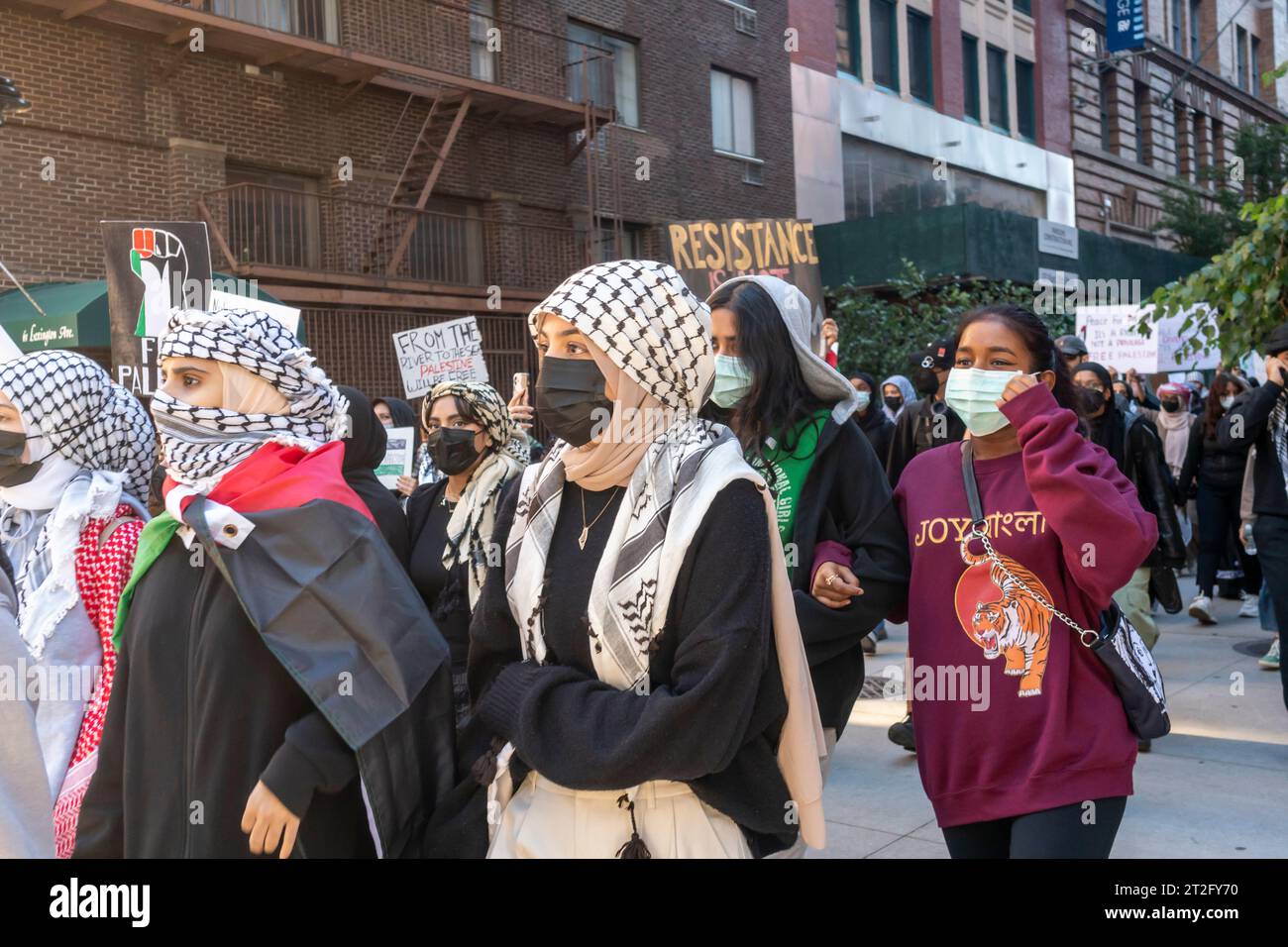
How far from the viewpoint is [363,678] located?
2.70 meters

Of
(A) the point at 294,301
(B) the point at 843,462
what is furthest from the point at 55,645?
(A) the point at 294,301

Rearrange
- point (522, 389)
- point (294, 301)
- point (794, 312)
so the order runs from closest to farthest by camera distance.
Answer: point (794, 312), point (522, 389), point (294, 301)

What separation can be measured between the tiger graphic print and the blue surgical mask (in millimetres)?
906

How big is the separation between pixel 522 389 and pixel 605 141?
1511 centimetres

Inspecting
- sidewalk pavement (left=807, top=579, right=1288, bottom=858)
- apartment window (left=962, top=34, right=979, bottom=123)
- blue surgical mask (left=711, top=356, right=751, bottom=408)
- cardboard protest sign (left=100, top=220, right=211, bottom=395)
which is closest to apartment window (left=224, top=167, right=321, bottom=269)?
cardboard protest sign (left=100, top=220, right=211, bottom=395)

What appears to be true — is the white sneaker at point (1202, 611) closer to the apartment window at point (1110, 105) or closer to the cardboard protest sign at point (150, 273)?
the cardboard protest sign at point (150, 273)

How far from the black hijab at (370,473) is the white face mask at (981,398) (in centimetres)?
259

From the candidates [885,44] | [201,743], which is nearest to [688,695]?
[201,743]

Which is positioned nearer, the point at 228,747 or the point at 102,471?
the point at 228,747

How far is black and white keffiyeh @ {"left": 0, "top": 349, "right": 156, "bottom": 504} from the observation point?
12.4 ft

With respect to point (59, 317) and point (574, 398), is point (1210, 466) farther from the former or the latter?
point (59, 317)

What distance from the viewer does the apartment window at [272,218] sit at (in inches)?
624

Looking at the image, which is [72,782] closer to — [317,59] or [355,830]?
[355,830]

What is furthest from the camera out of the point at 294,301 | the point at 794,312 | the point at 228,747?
the point at 294,301
